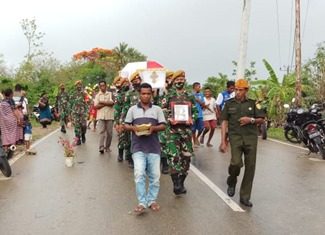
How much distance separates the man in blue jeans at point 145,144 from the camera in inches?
275

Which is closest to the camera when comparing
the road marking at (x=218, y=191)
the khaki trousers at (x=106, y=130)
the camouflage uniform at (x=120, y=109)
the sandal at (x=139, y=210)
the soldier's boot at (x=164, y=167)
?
the sandal at (x=139, y=210)

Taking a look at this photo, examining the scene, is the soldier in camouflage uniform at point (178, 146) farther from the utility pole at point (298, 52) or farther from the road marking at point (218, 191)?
the utility pole at point (298, 52)

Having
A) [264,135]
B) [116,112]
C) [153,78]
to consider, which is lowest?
[264,135]

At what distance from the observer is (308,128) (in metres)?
13.0

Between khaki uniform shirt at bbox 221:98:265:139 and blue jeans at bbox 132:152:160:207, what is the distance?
4.32ft

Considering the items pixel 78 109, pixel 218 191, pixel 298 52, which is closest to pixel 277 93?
pixel 298 52

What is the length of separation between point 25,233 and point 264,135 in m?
12.6

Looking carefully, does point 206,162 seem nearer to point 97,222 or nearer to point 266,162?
point 266,162

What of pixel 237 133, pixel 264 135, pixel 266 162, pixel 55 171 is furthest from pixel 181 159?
pixel 264 135

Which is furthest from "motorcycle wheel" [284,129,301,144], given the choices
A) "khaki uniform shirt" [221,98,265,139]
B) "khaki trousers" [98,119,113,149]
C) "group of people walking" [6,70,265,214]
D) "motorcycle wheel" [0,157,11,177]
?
"motorcycle wheel" [0,157,11,177]

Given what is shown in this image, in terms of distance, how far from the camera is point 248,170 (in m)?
7.61

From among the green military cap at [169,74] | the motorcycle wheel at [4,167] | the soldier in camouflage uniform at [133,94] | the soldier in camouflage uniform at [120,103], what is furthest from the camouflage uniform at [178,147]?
the motorcycle wheel at [4,167]

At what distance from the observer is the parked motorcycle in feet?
41.2

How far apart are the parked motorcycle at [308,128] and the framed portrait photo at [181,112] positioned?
5.44 metres
